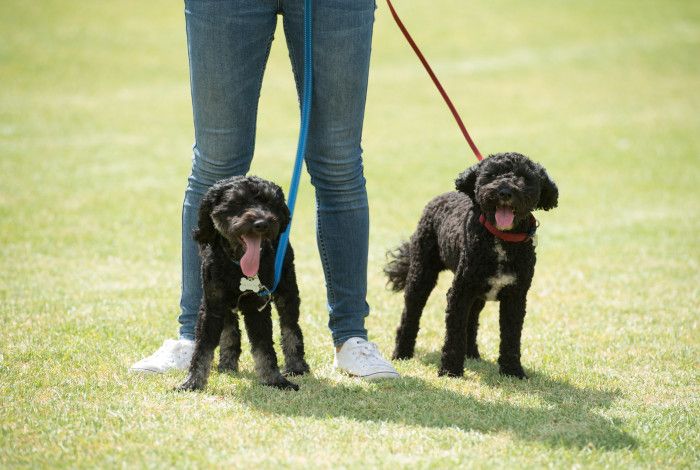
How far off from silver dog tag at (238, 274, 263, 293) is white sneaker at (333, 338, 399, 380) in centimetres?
77

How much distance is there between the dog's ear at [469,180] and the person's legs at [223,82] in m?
1.22

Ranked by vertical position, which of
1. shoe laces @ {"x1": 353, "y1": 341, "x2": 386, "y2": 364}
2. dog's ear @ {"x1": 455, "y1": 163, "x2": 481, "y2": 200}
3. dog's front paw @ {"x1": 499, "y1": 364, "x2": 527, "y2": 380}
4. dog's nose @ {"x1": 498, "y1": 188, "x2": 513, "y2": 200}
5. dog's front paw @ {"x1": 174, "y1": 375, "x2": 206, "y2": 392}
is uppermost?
dog's ear @ {"x1": 455, "y1": 163, "x2": 481, "y2": 200}

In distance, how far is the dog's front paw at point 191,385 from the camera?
16.2 feet

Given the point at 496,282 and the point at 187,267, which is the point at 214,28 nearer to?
the point at 187,267

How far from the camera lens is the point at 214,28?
16.0ft

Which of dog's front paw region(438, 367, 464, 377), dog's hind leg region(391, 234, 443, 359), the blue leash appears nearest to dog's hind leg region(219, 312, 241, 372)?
A: the blue leash

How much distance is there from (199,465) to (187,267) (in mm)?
1737

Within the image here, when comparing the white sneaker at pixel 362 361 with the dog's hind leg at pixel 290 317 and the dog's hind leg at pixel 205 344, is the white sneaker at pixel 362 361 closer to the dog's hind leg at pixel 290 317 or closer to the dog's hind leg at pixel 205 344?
the dog's hind leg at pixel 290 317

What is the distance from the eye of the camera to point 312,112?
523cm

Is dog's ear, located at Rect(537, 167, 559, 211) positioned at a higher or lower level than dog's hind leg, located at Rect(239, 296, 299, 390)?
higher

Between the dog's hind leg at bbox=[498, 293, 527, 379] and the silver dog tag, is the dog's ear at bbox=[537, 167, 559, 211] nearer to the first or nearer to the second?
the dog's hind leg at bbox=[498, 293, 527, 379]

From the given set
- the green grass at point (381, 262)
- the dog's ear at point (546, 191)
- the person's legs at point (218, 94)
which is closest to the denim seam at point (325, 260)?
the green grass at point (381, 262)

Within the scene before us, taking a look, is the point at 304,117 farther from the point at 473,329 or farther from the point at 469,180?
the point at 473,329

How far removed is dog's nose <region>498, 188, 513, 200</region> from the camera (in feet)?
16.8
